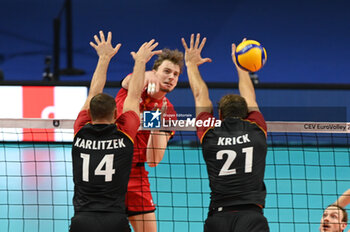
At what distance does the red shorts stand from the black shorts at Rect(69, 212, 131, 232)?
108 centimetres

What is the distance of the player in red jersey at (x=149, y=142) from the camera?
5121 mm

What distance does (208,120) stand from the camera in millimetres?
4367

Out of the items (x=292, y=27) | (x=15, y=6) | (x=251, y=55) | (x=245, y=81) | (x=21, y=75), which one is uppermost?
(x=15, y=6)

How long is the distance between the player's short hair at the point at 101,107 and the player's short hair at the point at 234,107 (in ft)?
3.11

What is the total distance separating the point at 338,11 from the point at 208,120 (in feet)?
41.2

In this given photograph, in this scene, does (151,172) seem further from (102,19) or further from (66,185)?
(102,19)

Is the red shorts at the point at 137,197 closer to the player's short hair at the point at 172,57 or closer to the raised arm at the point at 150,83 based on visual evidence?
the raised arm at the point at 150,83

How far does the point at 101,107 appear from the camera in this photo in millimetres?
4113

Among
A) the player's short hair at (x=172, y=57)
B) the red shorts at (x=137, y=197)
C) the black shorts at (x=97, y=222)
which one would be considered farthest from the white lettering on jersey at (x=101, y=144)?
the player's short hair at (x=172, y=57)

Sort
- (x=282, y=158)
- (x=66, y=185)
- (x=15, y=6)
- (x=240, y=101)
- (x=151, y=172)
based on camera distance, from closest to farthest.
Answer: (x=240, y=101), (x=66, y=185), (x=151, y=172), (x=282, y=158), (x=15, y=6)

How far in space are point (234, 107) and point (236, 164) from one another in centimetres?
49

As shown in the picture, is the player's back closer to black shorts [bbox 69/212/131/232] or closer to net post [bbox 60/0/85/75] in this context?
black shorts [bbox 69/212/131/232]

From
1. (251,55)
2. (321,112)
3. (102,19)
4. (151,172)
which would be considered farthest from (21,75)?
(251,55)

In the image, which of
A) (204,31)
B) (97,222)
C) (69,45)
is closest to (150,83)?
(97,222)
